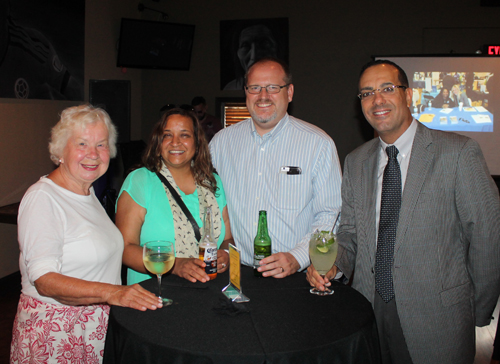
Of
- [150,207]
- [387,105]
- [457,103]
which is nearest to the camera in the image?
[387,105]

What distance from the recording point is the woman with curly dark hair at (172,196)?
2.05 m

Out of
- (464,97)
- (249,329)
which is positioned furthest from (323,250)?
(464,97)

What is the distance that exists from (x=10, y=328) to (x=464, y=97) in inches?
263

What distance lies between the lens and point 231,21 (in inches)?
290

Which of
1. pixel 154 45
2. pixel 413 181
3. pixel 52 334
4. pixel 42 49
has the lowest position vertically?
pixel 52 334

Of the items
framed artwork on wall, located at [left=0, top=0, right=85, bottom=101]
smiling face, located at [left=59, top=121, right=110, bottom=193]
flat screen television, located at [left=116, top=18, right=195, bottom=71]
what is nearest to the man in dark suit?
smiling face, located at [left=59, top=121, right=110, bottom=193]

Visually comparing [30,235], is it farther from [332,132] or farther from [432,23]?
[432,23]

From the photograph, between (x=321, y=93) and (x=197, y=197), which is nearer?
(x=197, y=197)

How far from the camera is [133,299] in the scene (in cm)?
151

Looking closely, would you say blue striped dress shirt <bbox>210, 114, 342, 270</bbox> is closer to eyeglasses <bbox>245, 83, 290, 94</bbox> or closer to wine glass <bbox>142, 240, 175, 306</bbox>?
eyeglasses <bbox>245, 83, 290, 94</bbox>

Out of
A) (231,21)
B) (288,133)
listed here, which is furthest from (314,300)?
(231,21)

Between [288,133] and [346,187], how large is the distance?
0.52 meters

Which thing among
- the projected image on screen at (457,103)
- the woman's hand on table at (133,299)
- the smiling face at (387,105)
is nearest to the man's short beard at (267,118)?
the smiling face at (387,105)

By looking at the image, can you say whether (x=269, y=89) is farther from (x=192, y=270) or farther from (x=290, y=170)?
(x=192, y=270)
